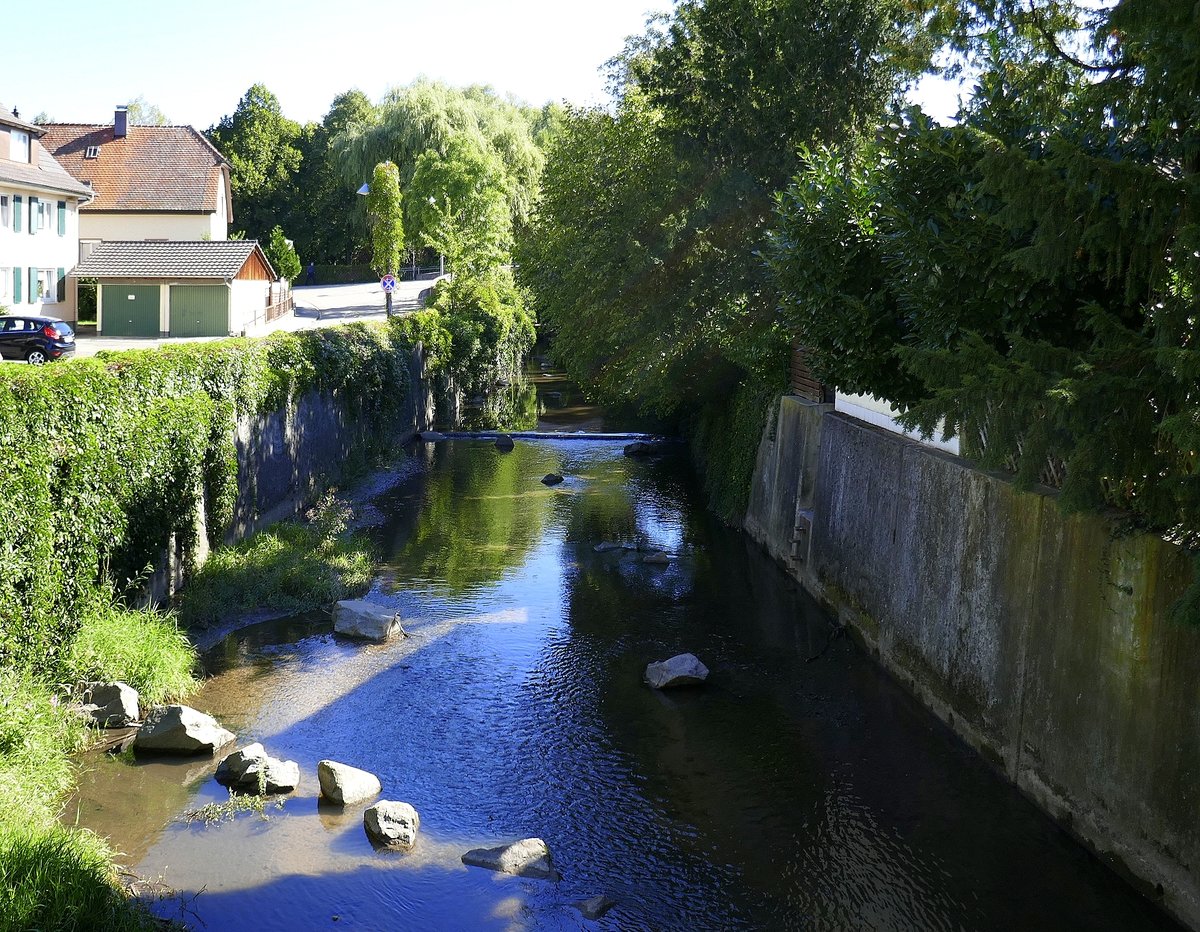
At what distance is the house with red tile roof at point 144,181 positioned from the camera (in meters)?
49.5

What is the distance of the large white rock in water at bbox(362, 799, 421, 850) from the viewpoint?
8992 mm

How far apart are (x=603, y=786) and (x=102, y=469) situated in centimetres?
626

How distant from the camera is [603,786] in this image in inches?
408

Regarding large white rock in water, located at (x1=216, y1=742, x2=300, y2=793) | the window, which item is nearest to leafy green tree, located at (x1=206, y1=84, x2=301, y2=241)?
the window

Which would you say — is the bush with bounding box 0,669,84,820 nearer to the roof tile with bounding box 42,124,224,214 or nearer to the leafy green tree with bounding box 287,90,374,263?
the roof tile with bounding box 42,124,224,214

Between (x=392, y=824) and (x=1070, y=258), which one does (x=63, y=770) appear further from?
(x=1070, y=258)

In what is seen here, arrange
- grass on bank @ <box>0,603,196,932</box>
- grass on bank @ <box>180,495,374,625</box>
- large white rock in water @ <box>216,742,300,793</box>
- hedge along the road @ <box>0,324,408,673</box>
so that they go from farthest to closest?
grass on bank @ <box>180,495,374,625</box>
hedge along the road @ <box>0,324,408,673</box>
large white rock in water @ <box>216,742,300,793</box>
grass on bank @ <box>0,603,196,932</box>

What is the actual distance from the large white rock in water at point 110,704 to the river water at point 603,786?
0.77 m

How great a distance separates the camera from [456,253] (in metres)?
46.9

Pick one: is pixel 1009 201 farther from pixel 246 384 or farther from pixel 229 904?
pixel 246 384

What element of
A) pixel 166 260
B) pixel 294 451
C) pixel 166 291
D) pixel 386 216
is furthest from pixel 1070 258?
pixel 386 216

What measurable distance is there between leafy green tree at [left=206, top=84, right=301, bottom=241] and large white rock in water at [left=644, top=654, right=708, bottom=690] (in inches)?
2327

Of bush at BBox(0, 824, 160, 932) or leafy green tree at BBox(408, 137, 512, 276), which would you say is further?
leafy green tree at BBox(408, 137, 512, 276)

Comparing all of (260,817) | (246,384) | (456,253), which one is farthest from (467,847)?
(456,253)
